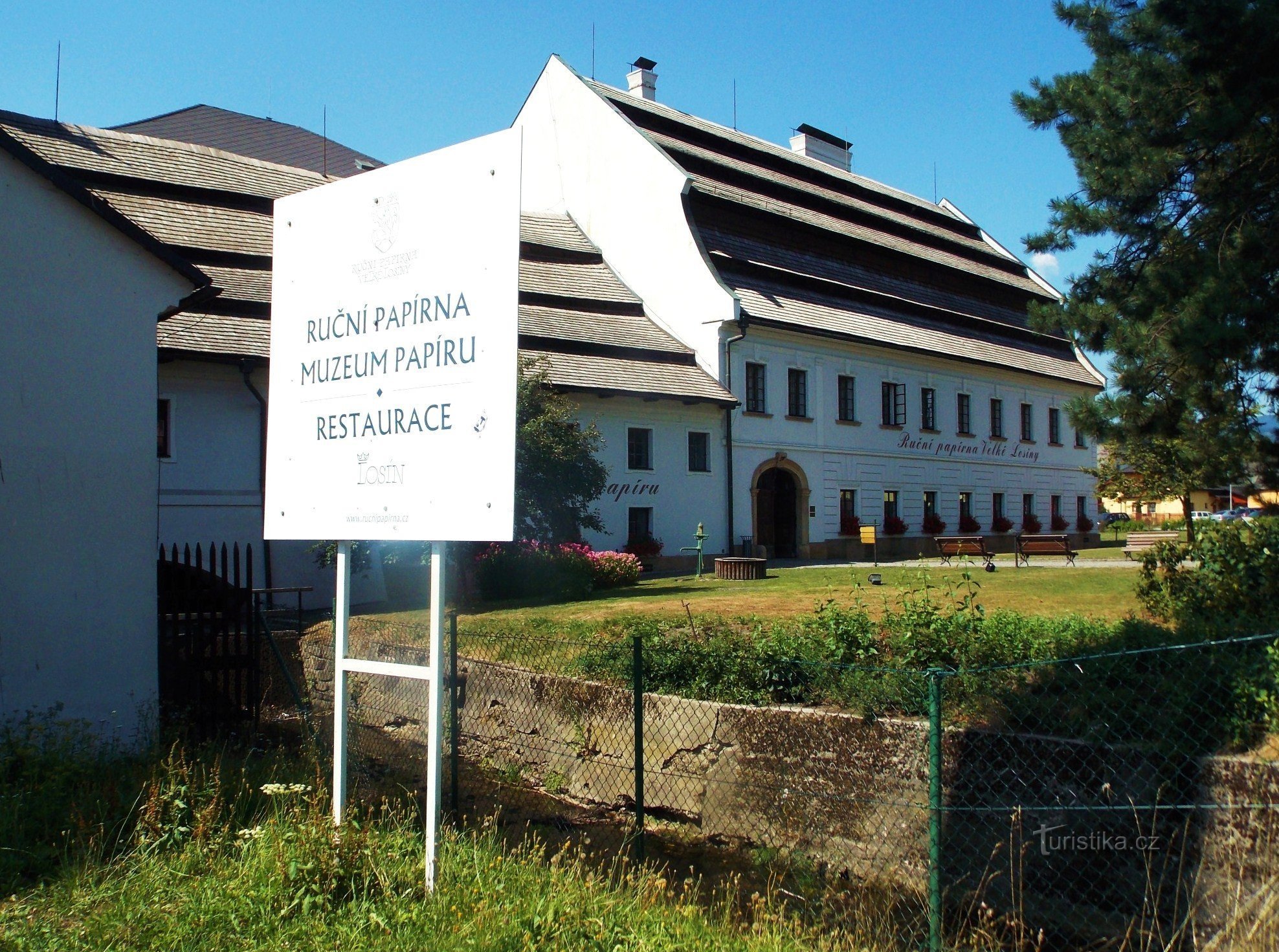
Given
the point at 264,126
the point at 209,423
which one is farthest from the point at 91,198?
the point at 264,126

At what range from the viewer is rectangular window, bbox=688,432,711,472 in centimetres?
2895

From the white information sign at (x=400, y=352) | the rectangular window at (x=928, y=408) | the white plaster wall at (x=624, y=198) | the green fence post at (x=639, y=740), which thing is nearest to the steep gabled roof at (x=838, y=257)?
the white plaster wall at (x=624, y=198)

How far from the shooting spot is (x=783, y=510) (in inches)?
1265

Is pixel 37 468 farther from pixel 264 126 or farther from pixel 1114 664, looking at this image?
pixel 264 126

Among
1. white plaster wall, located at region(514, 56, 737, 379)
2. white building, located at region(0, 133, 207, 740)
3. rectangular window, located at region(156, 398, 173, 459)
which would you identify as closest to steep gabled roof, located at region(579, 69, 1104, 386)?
white plaster wall, located at region(514, 56, 737, 379)

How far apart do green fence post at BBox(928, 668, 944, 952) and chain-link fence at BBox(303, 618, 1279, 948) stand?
0.05 feet

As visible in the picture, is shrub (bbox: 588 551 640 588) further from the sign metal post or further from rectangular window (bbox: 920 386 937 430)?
rectangular window (bbox: 920 386 937 430)

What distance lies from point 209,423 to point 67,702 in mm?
13376

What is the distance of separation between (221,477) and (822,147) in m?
31.6

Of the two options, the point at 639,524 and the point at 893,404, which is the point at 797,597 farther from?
the point at 893,404

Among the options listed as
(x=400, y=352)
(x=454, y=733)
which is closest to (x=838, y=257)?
(x=454, y=733)

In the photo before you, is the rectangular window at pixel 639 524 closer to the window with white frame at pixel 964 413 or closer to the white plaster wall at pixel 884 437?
the white plaster wall at pixel 884 437

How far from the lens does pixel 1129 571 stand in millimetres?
21469

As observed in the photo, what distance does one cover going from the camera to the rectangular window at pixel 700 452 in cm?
2895
